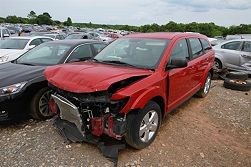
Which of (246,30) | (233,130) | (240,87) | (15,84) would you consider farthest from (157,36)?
(246,30)

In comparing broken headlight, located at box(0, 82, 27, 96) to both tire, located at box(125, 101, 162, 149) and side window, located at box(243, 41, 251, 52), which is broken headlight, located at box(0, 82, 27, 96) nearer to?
tire, located at box(125, 101, 162, 149)

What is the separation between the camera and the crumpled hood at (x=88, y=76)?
343cm

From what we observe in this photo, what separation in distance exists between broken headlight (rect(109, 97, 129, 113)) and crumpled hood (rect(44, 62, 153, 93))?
245 millimetres

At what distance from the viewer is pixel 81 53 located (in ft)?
20.3

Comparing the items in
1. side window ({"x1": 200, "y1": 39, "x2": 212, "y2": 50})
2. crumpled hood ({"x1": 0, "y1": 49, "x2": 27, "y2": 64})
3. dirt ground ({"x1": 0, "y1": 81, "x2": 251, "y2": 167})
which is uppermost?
side window ({"x1": 200, "y1": 39, "x2": 212, "y2": 50})

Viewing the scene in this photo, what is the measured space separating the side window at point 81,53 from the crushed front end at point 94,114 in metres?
2.16

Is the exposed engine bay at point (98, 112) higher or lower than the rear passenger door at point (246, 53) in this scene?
lower

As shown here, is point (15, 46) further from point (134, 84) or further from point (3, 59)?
point (134, 84)

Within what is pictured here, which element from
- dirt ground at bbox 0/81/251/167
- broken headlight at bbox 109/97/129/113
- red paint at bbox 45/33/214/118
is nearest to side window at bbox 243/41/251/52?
dirt ground at bbox 0/81/251/167

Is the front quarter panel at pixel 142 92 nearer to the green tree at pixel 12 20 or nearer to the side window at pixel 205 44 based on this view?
the side window at pixel 205 44

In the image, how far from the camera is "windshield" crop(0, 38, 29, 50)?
10.1 m

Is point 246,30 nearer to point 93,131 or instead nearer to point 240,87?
point 240,87

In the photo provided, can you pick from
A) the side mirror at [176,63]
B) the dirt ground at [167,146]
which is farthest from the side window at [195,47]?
the side mirror at [176,63]

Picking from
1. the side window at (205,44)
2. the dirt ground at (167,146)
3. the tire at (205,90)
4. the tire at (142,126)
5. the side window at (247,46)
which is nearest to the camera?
the tire at (142,126)
